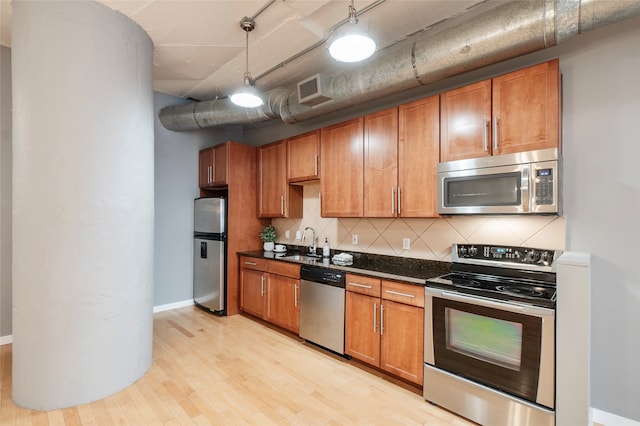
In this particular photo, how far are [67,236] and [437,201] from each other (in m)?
2.90

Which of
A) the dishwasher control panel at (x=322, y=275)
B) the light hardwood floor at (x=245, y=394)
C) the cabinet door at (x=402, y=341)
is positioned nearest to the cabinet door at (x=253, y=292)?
the light hardwood floor at (x=245, y=394)

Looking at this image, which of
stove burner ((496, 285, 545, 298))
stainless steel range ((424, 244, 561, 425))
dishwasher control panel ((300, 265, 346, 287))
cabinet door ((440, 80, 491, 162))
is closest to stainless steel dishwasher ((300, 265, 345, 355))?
dishwasher control panel ((300, 265, 346, 287))

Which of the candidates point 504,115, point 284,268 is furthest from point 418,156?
point 284,268

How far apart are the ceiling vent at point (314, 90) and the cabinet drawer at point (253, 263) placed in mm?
2036

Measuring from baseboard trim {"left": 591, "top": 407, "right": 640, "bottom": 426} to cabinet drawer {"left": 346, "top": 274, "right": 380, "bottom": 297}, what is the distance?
1.69 m

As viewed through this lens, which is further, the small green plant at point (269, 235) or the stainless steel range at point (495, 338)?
the small green plant at point (269, 235)

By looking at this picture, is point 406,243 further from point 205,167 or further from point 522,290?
point 205,167

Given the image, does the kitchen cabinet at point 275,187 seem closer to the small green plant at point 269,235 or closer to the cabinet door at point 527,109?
the small green plant at point 269,235

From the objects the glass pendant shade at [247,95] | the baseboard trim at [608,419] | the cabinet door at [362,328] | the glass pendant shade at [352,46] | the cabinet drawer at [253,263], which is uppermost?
the glass pendant shade at [247,95]

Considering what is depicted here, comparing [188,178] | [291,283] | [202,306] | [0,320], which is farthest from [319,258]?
[0,320]

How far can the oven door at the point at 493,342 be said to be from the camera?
6.33 feet

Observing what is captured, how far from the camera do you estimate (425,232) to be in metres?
3.13

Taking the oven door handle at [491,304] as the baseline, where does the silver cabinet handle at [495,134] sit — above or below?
above

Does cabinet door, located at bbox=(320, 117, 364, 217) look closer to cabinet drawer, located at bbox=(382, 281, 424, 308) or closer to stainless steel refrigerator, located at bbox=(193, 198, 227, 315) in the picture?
cabinet drawer, located at bbox=(382, 281, 424, 308)
